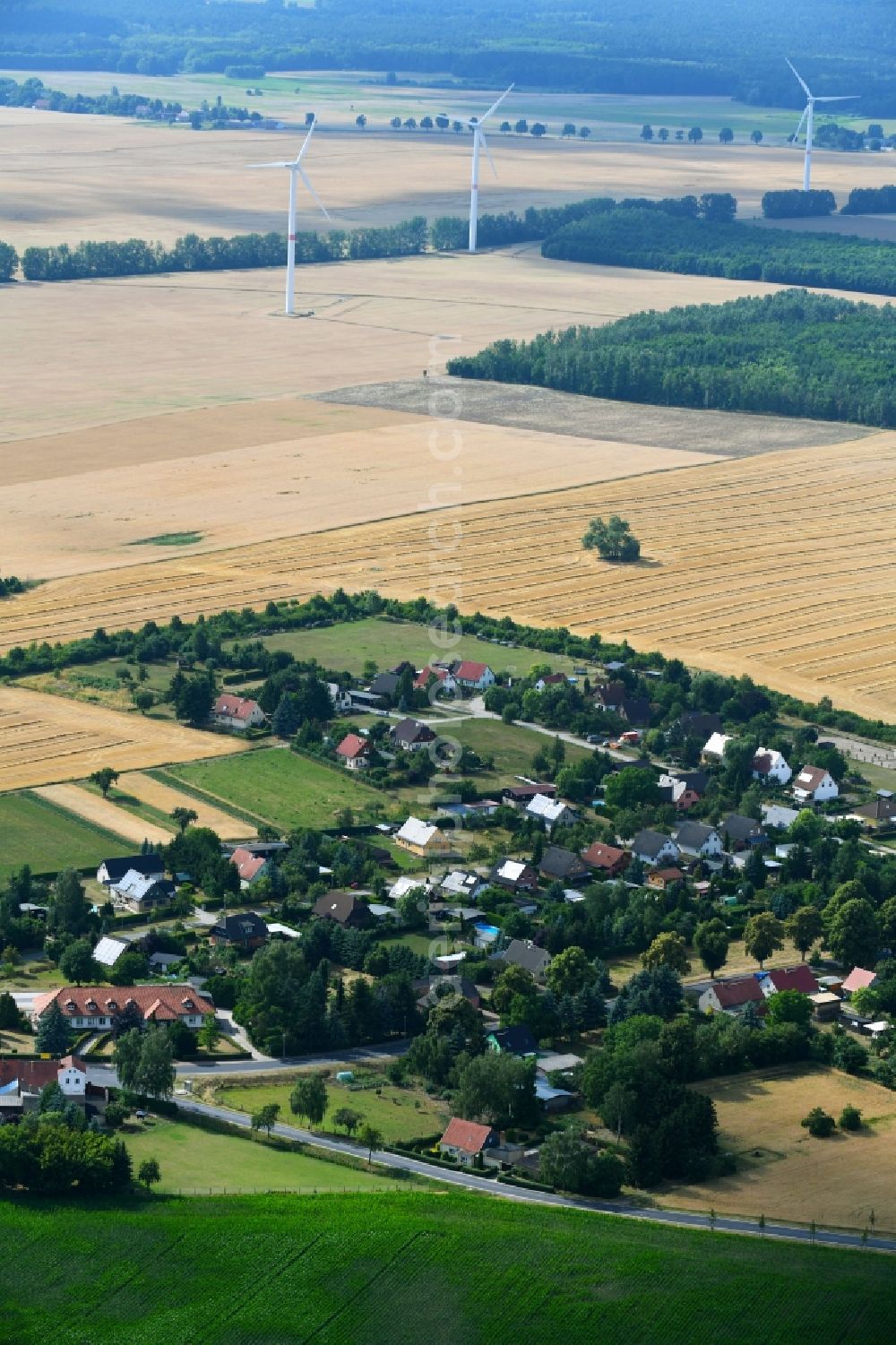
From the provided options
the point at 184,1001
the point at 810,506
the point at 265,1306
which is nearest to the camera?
the point at 265,1306

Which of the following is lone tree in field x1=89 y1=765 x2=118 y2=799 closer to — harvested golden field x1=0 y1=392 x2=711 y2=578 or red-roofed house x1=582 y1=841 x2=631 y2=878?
red-roofed house x1=582 y1=841 x2=631 y2=878

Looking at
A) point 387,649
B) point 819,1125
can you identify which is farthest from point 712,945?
point 387,649

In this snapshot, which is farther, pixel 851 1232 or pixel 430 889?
pixel 430 889

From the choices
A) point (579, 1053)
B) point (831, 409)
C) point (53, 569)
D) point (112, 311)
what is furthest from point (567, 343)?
point (579, 1053)

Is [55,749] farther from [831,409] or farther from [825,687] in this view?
[831,409]

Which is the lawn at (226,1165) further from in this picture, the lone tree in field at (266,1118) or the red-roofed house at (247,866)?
the red-roofed house at (247,866)

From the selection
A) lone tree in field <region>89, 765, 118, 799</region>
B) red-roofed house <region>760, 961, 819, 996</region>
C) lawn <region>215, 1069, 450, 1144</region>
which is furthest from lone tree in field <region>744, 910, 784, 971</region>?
lone tree in field <region>89, 765, 118, 799</region>

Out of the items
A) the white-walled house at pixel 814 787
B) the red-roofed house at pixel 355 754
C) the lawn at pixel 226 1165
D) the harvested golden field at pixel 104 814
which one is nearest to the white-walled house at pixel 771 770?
the white-walled house at pixel 814 787
